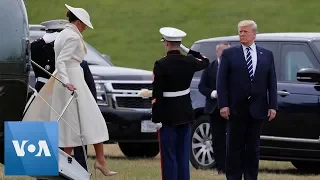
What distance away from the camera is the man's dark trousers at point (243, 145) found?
1107cm

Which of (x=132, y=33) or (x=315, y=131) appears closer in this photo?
(x=315, y=131)

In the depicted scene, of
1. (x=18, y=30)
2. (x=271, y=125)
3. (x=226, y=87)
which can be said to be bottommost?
(x=271, y=125)

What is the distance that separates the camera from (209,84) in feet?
45.7

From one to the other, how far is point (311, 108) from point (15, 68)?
4532 millimetres

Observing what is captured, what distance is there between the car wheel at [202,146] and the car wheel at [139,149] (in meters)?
1.87

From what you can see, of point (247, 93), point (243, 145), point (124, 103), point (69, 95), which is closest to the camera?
point (247, 93)

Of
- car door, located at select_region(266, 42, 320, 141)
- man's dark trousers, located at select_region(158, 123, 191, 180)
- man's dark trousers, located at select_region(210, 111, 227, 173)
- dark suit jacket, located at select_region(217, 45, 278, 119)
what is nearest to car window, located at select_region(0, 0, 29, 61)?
man's dark trousers, located at select_region(158, 123, 191, 180)

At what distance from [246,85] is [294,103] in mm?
2449

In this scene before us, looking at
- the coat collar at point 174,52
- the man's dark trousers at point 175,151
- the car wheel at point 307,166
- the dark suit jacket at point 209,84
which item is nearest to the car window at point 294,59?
the dark suit jacket at point 209,84

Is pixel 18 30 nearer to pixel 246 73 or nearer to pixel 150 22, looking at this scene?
pixel 246 73

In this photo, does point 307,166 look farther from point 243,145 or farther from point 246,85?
point 246,85

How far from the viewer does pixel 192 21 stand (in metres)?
35.8

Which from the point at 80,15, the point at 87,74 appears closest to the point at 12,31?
the point at 80,15

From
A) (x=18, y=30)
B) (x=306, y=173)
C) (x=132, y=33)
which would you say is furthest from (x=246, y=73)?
(x=132, y=33)
